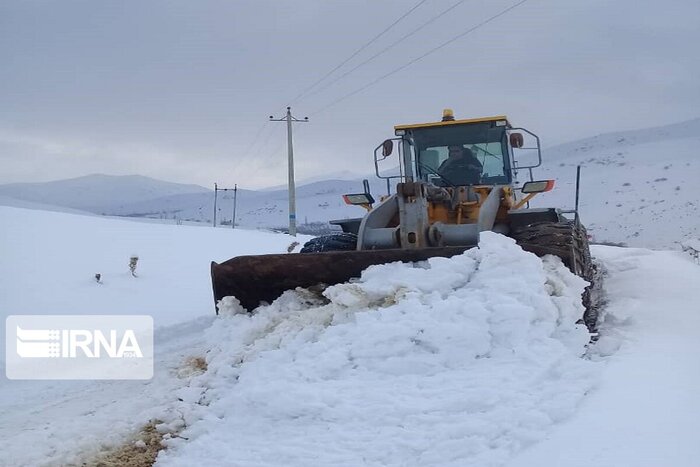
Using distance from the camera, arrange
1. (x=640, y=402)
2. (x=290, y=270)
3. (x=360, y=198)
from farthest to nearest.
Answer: (x=360, y=198) < (x=290, y=270) < (x=640, y=402)

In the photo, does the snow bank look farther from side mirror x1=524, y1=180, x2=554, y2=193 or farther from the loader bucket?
side mirror x1=524, y1=180, x2=554, y2=193

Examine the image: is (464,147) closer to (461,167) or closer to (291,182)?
A: (461,167)

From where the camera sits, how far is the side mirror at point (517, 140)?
745 centimetres

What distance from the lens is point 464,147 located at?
7.88 meters

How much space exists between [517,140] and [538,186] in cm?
66

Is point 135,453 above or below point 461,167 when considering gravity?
below

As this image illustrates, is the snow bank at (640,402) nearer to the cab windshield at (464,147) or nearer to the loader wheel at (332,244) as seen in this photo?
the cab windshield at (464,147)

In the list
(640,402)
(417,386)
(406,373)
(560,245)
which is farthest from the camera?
(560,245)

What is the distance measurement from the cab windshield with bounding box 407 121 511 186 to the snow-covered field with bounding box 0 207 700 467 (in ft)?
7.34

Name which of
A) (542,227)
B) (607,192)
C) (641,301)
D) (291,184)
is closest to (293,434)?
(542,227)

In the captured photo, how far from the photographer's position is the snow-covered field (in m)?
3.06

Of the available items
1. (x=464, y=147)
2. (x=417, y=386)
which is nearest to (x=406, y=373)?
(x=417, y=386)

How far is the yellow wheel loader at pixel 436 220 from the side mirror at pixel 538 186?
1 centimetres

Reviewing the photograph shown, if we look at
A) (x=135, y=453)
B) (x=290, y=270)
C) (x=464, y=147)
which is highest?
(x=464, y=147)
